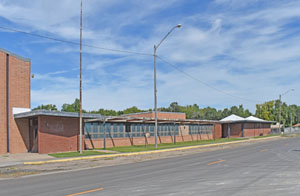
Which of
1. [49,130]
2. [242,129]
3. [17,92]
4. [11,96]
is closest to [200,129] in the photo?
[242,129]

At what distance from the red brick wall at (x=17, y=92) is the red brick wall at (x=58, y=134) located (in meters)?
2.73

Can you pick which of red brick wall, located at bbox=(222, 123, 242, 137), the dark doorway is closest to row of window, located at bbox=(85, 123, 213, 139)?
the dark doorway

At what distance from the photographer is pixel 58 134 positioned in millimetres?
27547

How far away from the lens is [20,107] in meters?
27.6

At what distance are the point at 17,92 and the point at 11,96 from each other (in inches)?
28.3

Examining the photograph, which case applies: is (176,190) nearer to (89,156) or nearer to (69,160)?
(69,160)

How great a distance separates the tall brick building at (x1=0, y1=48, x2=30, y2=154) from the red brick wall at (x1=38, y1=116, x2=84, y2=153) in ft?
9.09

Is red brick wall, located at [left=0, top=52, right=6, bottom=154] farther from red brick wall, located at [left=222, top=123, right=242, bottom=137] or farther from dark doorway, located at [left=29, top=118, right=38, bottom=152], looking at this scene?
red brick wall, located at [left=222, top=123, right=242, bottom=137]

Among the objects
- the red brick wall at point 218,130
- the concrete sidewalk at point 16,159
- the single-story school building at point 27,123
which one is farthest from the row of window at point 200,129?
the concrete sidewalk at point 16,159

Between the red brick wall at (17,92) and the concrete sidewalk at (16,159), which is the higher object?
the red brick wall at (17,92)

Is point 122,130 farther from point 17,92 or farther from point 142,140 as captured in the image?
point 17,92

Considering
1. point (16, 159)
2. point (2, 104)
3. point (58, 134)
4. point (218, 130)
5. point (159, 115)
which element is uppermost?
point (2, 104)

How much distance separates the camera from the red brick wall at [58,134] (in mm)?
26203

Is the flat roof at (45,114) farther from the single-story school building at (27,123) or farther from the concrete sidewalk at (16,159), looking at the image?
the concrete sidewalk at (16,159)
